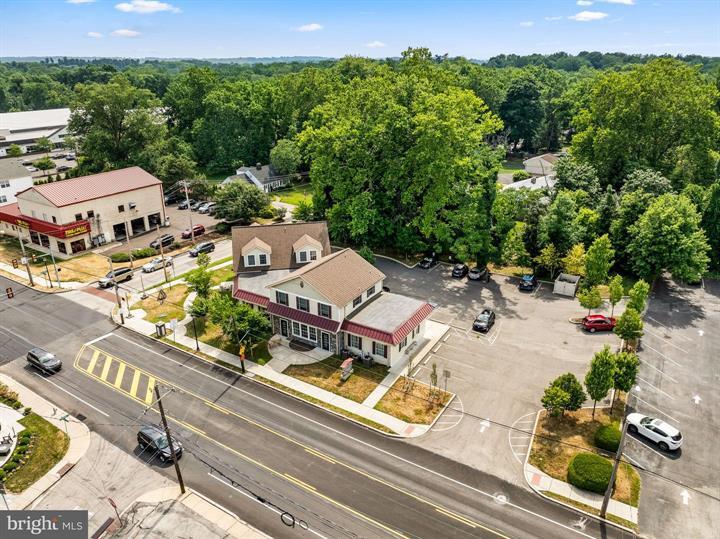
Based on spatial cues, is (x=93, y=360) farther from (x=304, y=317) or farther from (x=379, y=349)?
(x=379, y=349)

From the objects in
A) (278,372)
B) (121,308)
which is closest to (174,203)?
(121,308)

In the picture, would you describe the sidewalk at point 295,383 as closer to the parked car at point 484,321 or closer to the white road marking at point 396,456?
the white road marking at point 396,456

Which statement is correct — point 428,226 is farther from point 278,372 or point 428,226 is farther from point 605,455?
point 605,455

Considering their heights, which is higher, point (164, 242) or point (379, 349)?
point (164, 242)

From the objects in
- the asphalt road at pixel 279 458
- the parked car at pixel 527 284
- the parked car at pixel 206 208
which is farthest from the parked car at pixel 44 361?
the parked car at pixel 527 284

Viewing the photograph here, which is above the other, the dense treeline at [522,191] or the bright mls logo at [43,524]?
the dense treeline at [522,191]

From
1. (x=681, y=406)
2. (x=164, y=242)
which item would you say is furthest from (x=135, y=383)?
(x=681, y=406)
